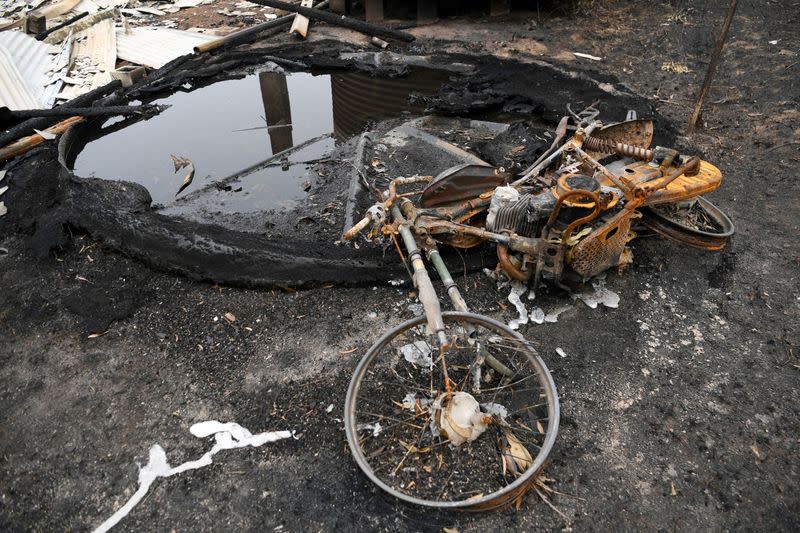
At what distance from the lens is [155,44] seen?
10.3 m

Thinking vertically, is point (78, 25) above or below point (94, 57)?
above

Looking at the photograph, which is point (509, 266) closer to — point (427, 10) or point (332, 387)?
point (332, 387)

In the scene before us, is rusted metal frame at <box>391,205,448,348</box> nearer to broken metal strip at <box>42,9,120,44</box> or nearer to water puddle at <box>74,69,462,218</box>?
water puddle at <box>74,69,462,218</box>

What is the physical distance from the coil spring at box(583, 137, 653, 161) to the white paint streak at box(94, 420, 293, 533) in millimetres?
3806

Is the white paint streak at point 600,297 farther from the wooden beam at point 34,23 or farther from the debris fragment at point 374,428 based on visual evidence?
the wooden beam at point 34,23

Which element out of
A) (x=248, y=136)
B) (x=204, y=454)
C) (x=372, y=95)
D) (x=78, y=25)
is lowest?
(x=204, y=454)

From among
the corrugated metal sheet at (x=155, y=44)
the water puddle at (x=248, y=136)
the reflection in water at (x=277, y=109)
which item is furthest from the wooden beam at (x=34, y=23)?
the reflection in water at (x=277, y=109)

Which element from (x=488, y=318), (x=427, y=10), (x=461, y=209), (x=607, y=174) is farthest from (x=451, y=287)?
(x=427, y=10)

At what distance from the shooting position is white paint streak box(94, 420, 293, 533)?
11.0 ft

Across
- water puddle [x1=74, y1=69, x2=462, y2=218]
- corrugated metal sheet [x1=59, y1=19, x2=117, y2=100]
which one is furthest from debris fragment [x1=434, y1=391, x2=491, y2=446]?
corrugated metal sheet [x1=59, y1=19, x2=117, y2=100]

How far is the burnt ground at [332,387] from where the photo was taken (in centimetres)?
327

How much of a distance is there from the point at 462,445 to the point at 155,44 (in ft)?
33.9

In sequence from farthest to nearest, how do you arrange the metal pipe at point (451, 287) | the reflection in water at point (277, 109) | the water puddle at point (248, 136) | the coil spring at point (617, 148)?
the reflection in water at point (277, 109) → the water puddle at point (248, 136) → the coil spring at point (617, 148) → the metal pipe at point (451, 287)

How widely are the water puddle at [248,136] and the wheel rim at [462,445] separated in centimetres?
307
